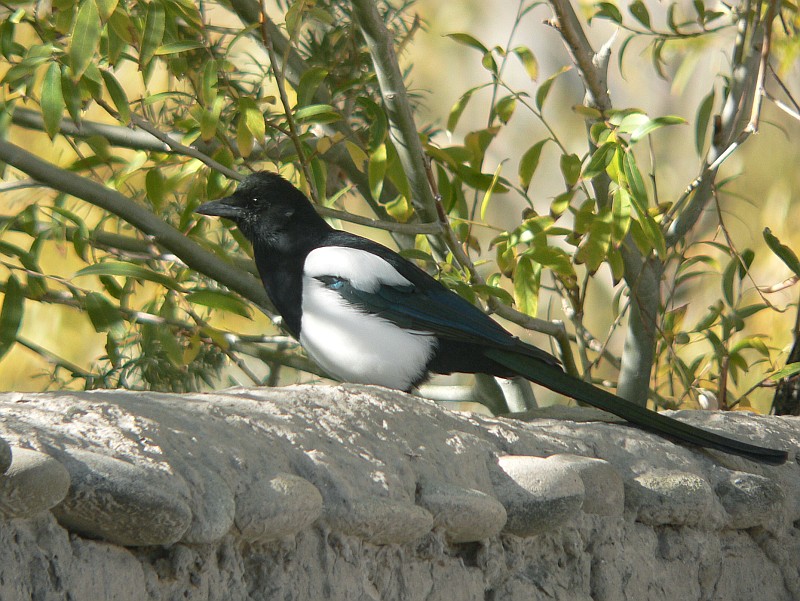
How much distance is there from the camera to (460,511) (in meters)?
1.52

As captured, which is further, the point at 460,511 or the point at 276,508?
the point at 460,511

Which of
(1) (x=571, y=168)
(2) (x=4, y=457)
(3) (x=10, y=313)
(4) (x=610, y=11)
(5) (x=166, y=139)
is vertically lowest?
(3) (x=10, y=313)

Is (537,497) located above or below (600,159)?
below

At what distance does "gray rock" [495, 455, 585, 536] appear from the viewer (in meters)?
1.63

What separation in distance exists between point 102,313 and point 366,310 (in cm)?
58

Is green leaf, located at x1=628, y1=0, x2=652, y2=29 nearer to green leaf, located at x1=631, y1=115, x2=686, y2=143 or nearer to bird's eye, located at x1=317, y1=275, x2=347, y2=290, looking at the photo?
green leaf, located at x1=631, y1=115, x2=686, y2=143

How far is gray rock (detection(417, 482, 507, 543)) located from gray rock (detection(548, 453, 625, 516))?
0.21m

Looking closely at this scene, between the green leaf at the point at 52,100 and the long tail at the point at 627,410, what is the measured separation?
100 centimetres

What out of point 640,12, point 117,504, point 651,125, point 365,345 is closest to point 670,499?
point 651,125

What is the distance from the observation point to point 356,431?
5.18 ft

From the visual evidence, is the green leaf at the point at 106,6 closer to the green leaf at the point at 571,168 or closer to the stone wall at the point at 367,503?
the stone wall at the point at 367,503

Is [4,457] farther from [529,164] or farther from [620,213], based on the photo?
[529,164]

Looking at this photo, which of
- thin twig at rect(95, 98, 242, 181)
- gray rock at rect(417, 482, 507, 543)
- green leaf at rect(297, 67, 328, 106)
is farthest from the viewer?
green leaf at rect(297, 67, 328, 106)

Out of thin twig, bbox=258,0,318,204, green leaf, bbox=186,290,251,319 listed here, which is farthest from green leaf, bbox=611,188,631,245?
green leaf, bbox=186,290,251,319
